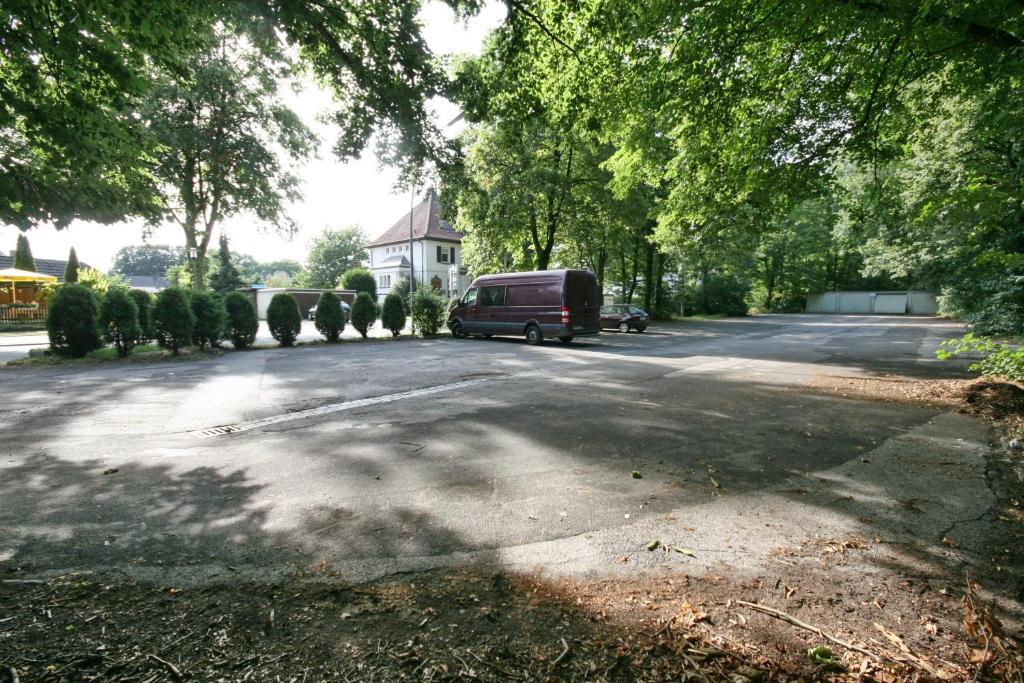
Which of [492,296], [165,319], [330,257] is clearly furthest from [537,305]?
[330,257]

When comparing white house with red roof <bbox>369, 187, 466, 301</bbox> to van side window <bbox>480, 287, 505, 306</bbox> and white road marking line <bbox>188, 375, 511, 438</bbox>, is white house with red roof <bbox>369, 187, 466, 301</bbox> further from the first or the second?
white road marking line <bbox>188, 375, 511, 438</bbox>

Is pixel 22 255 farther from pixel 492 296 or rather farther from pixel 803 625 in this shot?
pixel 803 625

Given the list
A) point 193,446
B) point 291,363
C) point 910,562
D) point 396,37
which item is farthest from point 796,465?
point 291,363

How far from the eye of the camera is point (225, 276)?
43344 mm

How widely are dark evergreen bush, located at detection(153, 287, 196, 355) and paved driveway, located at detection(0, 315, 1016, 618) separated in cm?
480

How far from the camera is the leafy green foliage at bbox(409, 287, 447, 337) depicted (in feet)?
69.6

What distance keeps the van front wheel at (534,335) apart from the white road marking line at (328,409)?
320 inches

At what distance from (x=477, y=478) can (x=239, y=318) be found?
48.3 feet

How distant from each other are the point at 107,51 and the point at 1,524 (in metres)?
4.89

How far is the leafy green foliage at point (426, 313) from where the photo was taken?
21.2 m

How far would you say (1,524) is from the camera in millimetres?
3326

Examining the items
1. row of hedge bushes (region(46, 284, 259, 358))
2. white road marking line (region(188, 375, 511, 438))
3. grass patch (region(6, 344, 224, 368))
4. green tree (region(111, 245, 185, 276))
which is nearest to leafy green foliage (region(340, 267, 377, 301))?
row of hedge bushes (region(46, 284, 259, 358))

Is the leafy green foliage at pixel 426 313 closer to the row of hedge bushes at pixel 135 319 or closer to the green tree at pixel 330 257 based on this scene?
the row of hedge bushes at pixel 135 319

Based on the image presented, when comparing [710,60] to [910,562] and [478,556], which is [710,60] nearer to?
[910,562]
